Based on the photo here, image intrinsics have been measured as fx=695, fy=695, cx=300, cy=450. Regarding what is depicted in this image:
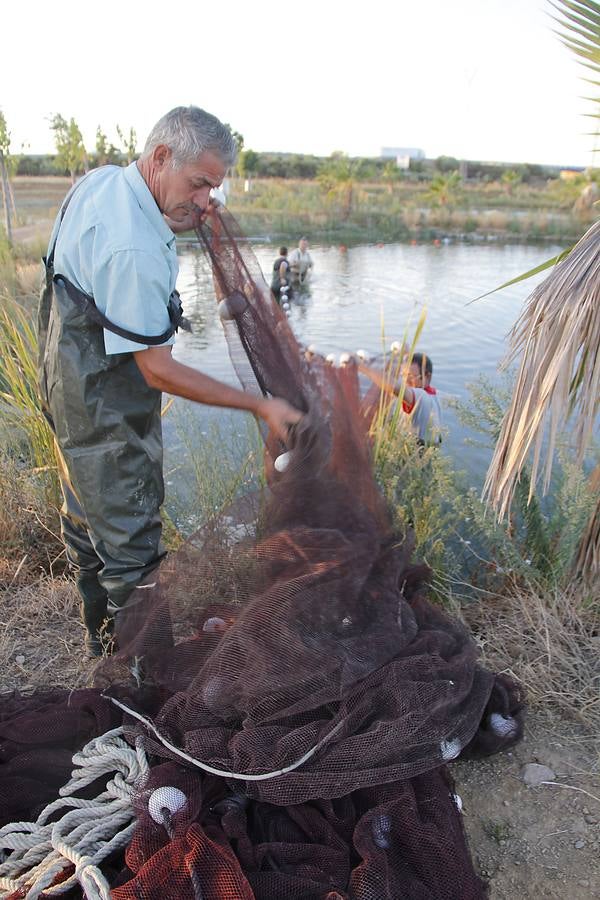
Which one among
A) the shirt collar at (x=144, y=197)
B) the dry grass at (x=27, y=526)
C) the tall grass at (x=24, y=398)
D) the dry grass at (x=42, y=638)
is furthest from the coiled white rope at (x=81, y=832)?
the tall grass at (x=24, y=398)

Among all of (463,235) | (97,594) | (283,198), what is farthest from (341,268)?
(97,594)

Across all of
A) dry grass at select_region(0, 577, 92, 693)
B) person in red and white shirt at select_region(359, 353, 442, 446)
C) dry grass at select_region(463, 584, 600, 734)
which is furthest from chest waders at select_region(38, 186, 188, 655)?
person in red and white shirt at select_region(359, 353, 442, 446)

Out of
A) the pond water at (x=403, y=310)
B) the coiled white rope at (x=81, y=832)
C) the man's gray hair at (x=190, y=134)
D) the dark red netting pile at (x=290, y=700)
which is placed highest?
the man's gray hair at (x=190, y=134)

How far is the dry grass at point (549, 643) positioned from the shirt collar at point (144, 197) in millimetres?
2297

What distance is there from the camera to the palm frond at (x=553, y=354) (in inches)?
103

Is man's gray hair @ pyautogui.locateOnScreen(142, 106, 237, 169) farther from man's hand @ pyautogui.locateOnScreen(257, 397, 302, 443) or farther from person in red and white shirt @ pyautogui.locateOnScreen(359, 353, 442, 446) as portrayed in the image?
person in red and white shirt @ pyautogui.locateOnScreen(359, 353, 442, 446)

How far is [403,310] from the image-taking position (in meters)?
20.4

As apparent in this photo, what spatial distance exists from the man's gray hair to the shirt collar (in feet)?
0.40

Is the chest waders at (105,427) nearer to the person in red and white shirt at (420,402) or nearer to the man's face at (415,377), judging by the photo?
the person in red and white shirt at (420,402)

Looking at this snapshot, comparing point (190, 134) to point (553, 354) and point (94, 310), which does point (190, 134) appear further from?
point (553, 354)

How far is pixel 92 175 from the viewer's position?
251cm

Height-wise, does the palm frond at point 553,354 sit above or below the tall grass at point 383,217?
below

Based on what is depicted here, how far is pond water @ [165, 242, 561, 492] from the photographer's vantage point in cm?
955

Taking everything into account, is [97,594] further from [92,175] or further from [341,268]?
[341,268]
